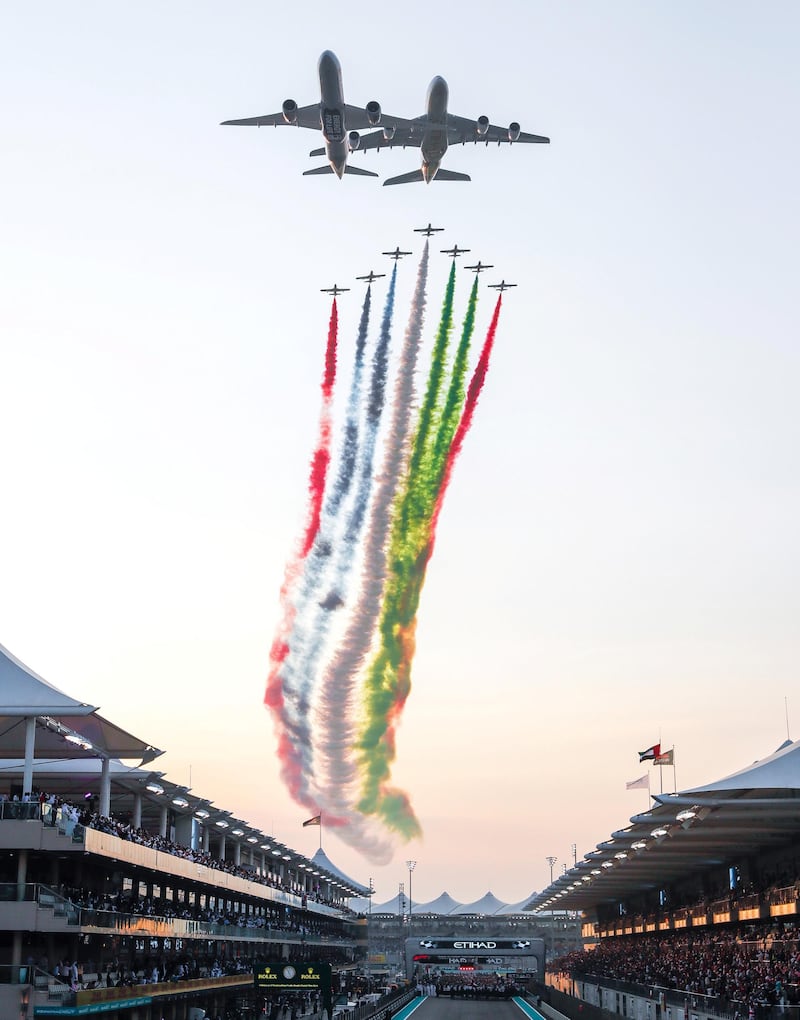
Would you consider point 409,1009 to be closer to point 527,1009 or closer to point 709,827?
point 527,1009

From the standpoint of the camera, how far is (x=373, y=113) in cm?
6550

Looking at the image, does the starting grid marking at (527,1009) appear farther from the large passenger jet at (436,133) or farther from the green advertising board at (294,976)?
the large passenger jet at (436,133)

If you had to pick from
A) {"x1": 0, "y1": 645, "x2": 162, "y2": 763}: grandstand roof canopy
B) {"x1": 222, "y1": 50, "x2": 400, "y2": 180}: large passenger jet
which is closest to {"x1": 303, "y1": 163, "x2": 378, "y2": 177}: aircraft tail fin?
{"x1": 222, "y1": 50, "x2": 400, "y2": 180}: large passenger jet

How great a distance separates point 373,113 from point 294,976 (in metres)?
41.7

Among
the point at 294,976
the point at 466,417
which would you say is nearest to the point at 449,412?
the point at 466,417

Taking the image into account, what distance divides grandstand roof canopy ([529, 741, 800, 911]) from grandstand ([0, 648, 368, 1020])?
66.4ft

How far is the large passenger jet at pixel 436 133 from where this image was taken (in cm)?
6419

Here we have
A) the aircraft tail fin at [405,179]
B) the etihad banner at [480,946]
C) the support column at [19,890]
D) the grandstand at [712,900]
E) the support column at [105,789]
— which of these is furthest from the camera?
the etihad banner at [480,946]

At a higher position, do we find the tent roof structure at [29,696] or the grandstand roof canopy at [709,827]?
the tent roof structure at [29,696]

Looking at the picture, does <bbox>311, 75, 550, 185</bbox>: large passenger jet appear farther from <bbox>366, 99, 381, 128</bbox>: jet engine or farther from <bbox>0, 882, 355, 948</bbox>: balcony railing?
<bbox>0, 882, 355, 948</bbox>: balcony railing

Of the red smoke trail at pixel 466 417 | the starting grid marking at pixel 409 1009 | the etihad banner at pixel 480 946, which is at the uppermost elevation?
the red smoke trail at pixel 466 417

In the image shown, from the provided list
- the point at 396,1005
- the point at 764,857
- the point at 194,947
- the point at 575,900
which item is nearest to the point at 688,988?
the point at 764,857

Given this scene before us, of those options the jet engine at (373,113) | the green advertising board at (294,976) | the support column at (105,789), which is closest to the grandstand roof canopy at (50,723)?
the support column at (105,789)

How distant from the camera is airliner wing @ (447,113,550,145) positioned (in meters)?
67.1
